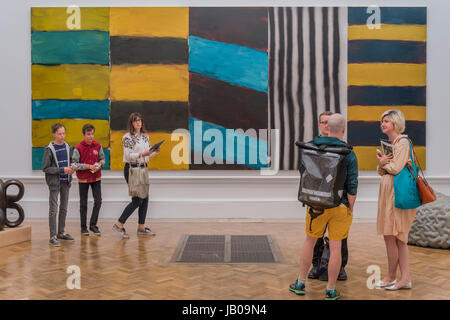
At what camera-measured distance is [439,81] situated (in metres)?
6.80

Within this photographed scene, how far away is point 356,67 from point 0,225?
5415 millimetres

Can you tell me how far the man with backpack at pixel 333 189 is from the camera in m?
2.88

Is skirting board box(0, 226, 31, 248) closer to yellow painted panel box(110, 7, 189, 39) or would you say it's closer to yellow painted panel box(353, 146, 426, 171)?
yellow painted panel box(110, 7, 189, 39)

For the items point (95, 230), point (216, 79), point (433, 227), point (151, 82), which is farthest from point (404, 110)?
point (95, 230)

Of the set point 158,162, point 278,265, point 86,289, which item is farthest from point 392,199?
point 158,162

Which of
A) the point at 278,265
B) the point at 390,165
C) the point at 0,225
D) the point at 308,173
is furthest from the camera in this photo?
A: the point at 0,225

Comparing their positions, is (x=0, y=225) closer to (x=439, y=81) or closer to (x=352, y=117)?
(x=352, y=117)

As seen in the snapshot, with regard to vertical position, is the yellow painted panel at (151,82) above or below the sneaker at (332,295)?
above

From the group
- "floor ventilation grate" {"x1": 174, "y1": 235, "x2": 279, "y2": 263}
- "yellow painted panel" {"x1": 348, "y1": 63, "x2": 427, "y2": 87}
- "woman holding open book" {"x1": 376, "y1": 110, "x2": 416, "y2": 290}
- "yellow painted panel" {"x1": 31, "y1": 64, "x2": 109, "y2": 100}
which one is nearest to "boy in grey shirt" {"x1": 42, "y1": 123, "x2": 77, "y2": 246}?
"floor ventilation grate" {"x1": 174, "y1": 235, "x2": 279, "y2": 263}

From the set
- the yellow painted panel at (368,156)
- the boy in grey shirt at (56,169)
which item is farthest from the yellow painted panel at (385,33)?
the boy in grey shirt at (56,169)

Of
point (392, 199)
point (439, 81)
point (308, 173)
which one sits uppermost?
point (439, 81)

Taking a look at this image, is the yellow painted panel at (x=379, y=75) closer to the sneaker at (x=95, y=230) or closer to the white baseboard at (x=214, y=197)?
the white baseboard at (x=214, y=197)

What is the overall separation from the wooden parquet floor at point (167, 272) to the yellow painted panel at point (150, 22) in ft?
10.4

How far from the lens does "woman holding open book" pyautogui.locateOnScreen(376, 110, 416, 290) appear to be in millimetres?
3203
